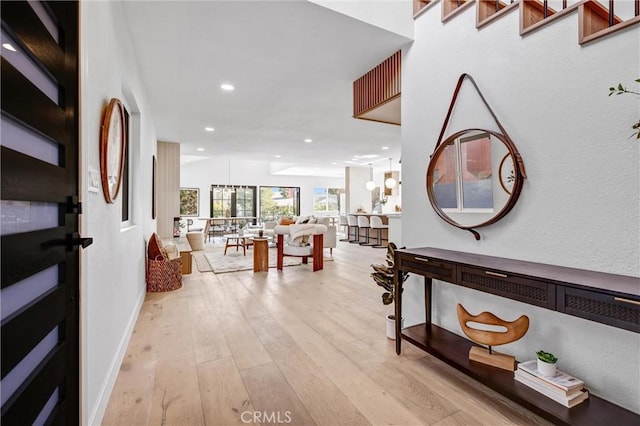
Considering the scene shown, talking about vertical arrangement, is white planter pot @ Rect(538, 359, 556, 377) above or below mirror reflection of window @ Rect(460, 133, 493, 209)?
below

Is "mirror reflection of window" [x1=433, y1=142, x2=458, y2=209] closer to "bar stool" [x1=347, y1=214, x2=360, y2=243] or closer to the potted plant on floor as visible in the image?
the potted plant on floor

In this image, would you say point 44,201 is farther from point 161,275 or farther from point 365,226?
point 365,226

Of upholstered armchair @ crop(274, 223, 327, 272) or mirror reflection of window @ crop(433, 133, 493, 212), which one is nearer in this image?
mirror reflection of window @ crop(433, 133, 493, 212)

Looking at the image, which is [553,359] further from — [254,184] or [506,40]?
[254,184]

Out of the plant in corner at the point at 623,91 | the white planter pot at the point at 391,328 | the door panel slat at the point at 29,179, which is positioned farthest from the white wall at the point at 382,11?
the white planter pot at the point at 391,328

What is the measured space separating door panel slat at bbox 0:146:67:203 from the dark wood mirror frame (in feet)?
7.63

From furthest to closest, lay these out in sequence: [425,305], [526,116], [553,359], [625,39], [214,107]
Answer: [214,107]
[425,305]
[526,116]
[553,359]
[625,39]

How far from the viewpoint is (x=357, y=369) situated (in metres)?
2.20

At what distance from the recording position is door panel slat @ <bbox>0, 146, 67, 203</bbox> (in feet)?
2.73

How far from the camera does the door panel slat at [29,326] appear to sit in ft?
2.72

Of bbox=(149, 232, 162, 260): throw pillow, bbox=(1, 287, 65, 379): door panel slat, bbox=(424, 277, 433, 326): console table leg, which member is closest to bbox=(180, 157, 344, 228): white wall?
bbox=(149, 232, 162, 260): throw pillow

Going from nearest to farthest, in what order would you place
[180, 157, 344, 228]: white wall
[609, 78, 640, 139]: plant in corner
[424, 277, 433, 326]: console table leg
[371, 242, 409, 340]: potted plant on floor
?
[609, 78, 640, 139]: plant in corner → [424, 277, 433, 326]: console table leg → [371, 242, 409, 340]: potted plant on floor → [180, 157, 344, 228]: white wall

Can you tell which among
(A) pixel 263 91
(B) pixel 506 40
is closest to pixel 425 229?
(B) pixel 506 40

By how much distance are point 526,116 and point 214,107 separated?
13.4 feet
